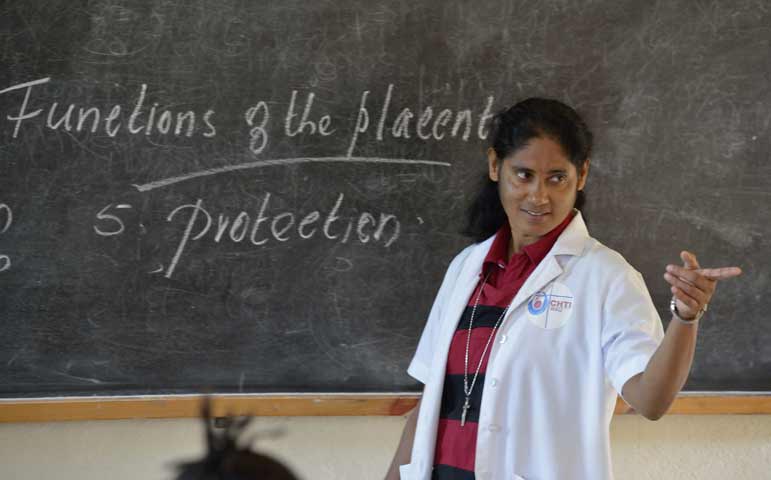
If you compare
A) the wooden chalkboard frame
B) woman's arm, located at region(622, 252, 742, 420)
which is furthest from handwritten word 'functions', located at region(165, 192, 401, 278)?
woman's arm, located at region(622, 252, 742, 420)

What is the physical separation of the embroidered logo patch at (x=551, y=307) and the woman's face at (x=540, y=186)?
132 mm

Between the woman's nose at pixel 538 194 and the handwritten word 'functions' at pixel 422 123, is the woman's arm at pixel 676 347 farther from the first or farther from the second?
the handwritten word 'functions' at pixel 422 123

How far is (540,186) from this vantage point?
1630 mm

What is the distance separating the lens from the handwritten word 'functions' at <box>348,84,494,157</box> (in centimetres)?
238

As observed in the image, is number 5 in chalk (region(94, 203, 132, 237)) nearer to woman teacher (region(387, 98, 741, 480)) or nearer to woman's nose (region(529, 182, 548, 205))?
woman teacher (region(387, 98, 741, 480))

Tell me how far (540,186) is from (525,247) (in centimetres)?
12

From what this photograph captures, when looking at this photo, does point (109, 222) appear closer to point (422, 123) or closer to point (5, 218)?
point (5, 218)

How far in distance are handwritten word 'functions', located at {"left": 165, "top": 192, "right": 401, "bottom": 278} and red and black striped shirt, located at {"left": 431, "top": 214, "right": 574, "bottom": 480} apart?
0.71 meters

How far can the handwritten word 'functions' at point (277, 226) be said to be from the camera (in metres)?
2.35

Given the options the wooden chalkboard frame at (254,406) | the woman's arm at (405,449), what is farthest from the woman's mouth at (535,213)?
the wooden chalkboard frame at (254,406)

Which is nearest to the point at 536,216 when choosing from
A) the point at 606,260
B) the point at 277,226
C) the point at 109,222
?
the point at 606,260

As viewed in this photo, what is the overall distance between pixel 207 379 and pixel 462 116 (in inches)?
38.5

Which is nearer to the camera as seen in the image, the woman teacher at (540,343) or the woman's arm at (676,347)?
the woman's arm at (676,347)

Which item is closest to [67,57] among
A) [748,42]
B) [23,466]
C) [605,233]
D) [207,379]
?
[207,379]
